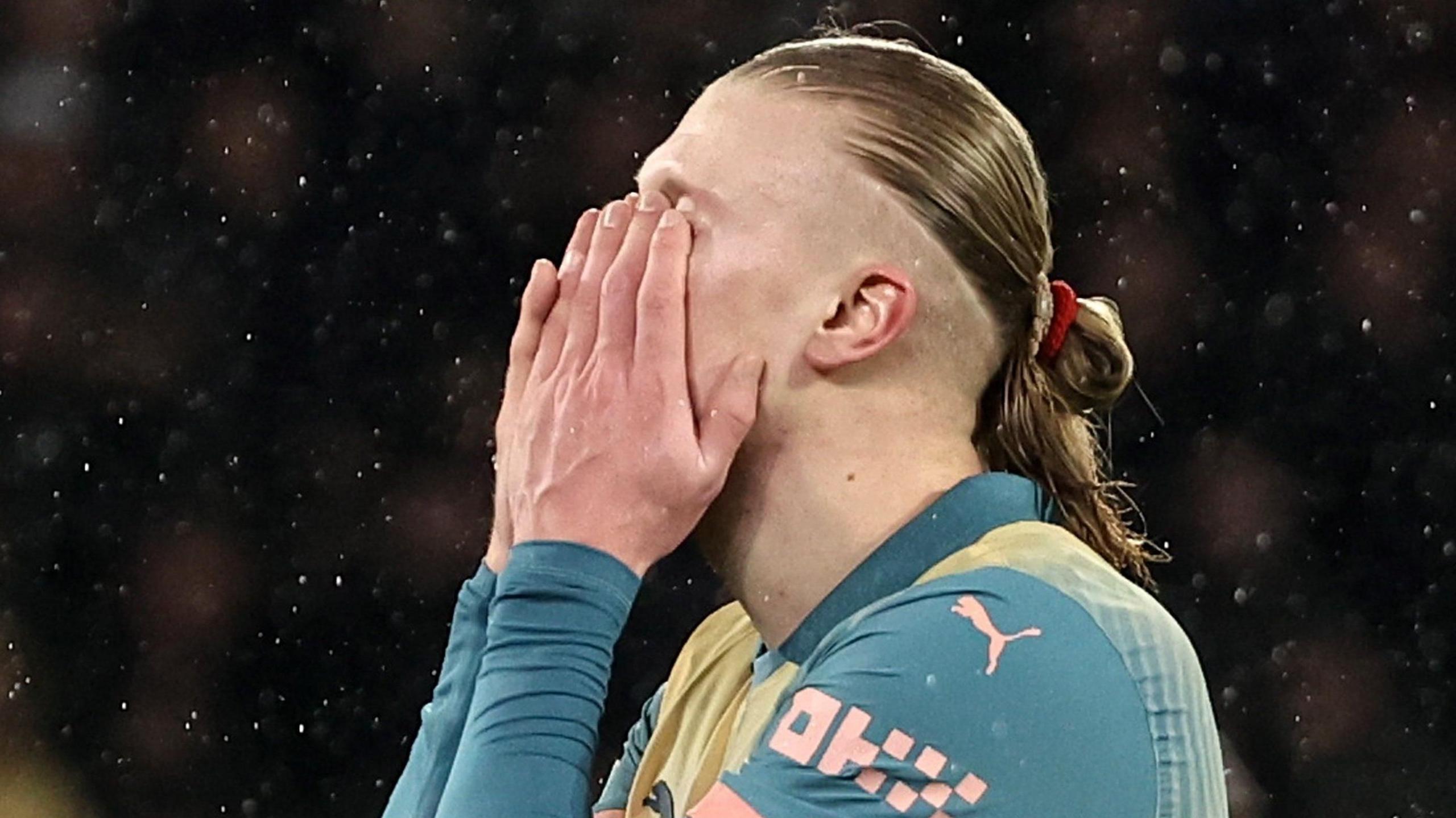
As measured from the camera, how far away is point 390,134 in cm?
210

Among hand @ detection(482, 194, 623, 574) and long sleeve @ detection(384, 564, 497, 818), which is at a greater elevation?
hand @ detection(482, 194, 623, 574)

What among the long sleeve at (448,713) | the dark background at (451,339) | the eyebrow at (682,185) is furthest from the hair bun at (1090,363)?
the dark background at (451,339)

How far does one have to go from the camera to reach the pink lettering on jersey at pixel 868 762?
83 cm

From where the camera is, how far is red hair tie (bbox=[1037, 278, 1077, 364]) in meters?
1.09

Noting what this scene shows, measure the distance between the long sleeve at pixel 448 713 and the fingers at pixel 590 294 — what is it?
0.14 m

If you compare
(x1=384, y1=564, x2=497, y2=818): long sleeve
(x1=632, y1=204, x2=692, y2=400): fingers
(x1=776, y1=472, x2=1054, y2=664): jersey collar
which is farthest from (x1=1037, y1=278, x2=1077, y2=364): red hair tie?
(x1=384, y1=564, x2=497, y2=818): long sleeve

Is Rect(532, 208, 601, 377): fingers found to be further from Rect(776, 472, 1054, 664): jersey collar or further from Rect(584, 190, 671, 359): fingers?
Rect(776, 472, 1054, 664): jersey collar

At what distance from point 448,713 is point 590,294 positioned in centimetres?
22

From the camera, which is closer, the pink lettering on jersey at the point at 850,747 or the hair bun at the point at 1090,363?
the pink lettering on jersey at the point at 850,747

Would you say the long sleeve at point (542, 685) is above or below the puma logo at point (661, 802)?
above

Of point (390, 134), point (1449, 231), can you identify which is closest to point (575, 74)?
point (390, 134)

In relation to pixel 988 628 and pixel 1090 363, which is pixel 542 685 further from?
pixel 1090 363

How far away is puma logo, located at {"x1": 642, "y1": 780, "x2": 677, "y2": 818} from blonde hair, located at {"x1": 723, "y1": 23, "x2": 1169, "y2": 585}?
25 cm

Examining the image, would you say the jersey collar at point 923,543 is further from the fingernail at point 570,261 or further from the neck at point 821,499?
the fingernail at point 570,261
